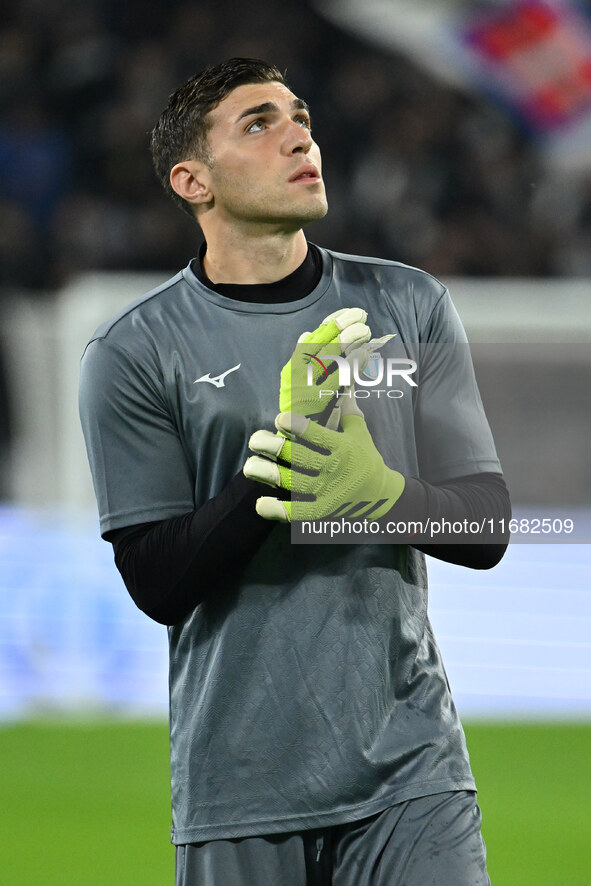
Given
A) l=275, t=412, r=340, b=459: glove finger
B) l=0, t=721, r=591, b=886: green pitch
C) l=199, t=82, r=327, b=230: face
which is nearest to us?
l=275, t=412, r=340, b=459: glove finger

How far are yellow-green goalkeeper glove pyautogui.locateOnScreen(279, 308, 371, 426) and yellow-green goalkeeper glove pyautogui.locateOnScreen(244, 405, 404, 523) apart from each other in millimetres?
34

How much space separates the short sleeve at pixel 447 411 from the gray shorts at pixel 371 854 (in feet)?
1.76

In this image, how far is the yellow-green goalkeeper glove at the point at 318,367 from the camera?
2.04 meters

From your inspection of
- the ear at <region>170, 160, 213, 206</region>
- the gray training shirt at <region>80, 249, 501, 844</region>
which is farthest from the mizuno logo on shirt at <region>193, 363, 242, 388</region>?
the ear at <region>170, 160, 213, 206</region>

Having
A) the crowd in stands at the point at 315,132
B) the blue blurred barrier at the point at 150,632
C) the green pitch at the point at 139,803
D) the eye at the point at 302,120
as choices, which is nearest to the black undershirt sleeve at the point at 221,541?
the eye at the point at 302,120

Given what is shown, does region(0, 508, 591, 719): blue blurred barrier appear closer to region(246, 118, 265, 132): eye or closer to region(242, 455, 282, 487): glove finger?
region(246, 118, 265, 132): eye

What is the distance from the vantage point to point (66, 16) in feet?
32.3

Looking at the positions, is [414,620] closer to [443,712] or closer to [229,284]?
[443,712]

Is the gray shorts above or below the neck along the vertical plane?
below

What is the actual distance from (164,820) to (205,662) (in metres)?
2.97

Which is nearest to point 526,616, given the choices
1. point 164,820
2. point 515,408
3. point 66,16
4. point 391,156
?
point 515,408

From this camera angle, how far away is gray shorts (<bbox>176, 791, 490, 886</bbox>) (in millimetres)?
2049

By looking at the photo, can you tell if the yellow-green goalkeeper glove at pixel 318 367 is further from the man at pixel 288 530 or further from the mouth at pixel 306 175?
the mouth at pixel 306 175

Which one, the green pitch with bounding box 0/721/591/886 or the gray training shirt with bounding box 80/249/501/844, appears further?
the green pitch with bounding box 0/721/591/886
